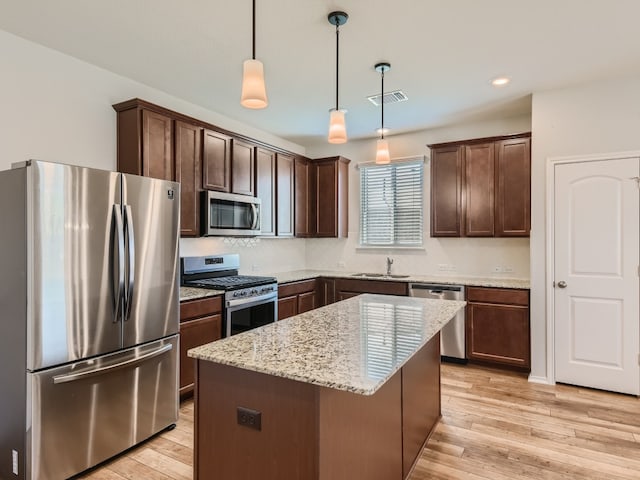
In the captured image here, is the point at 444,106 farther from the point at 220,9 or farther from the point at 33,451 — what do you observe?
the point at 33,451

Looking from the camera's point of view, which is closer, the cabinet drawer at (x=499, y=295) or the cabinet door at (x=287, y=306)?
the cabinet drawer at (x=499, y=295)

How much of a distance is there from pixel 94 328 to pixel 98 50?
2052 millimetres

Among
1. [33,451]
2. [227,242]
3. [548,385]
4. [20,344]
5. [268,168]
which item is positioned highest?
[268,168]

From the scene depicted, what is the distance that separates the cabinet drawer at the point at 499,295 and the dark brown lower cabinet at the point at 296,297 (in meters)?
1.84

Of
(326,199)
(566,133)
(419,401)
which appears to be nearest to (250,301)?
(419,401)

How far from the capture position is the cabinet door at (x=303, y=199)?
16.5 ft

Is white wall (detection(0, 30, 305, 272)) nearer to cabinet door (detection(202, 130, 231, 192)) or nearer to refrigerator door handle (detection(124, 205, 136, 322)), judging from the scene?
cabinet door (detection(202, 130, 231, 192))

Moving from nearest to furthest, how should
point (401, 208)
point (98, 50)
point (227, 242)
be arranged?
point (98, 50) < point (227, 242) < point (401, 208)

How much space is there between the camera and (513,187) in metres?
4.03

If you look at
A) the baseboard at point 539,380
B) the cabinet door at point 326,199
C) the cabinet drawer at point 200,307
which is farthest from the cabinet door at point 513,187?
the cabinet drawer at point 200,307

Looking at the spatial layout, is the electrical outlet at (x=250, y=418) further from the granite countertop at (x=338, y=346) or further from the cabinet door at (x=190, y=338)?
the cabinet door at (x=190, y=338)

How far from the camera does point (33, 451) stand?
2004 millimetres

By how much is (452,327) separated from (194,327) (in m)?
2.69

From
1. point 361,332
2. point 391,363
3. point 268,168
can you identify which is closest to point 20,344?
point 361,332
